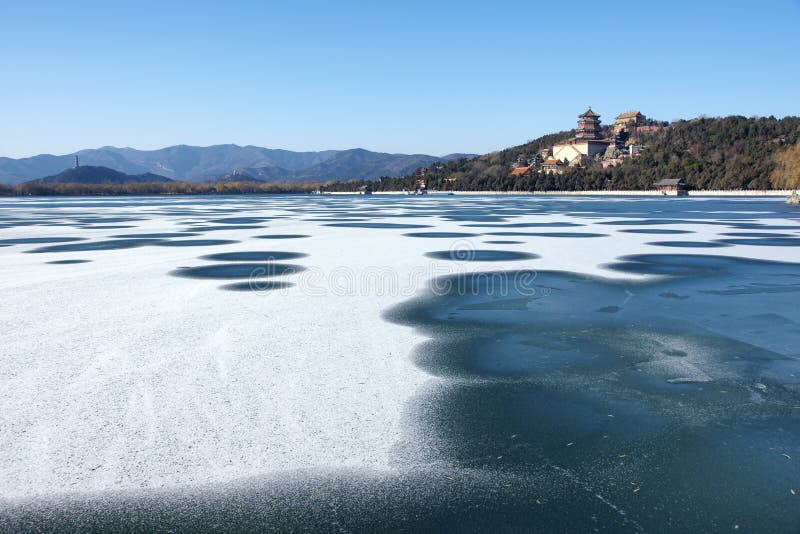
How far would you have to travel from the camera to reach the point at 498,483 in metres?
3.86

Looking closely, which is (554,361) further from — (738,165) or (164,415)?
(738,165)

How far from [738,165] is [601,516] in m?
110

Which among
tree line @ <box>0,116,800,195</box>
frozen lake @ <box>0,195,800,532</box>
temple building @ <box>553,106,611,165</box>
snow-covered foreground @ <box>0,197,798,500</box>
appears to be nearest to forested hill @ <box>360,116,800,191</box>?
tree line @ <box>0,116,800,195</box>

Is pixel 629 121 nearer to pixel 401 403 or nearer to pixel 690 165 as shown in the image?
pixel 690 165

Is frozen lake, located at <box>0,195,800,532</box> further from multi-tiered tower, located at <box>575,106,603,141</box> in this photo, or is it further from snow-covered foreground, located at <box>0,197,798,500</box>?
multi-tiered tower, located at <box>575,106,603,141</box>

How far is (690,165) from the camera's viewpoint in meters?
107

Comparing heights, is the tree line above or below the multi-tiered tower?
below

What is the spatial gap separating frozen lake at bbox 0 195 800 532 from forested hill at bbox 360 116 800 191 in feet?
256

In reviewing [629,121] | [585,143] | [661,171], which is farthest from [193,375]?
[629,121]

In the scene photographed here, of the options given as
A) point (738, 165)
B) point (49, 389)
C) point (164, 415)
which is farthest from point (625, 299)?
point (738, 165)

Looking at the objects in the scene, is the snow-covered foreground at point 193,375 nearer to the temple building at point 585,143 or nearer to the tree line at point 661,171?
the tree line at point 661,171

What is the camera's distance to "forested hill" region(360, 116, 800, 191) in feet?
310

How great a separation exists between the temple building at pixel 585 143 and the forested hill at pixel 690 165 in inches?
356

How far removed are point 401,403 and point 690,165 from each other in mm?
116437
